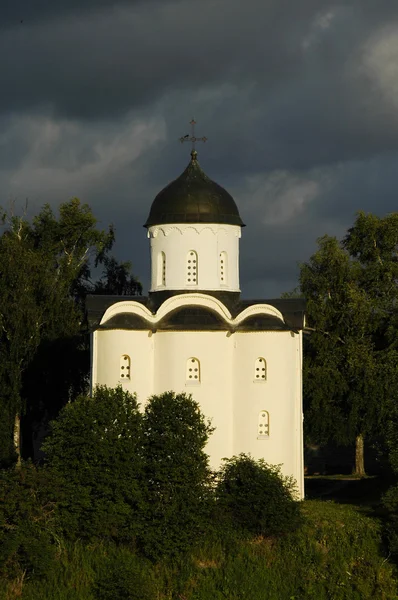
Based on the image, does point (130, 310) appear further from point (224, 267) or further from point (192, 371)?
point (224, 267)

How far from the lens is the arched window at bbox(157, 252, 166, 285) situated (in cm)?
3497

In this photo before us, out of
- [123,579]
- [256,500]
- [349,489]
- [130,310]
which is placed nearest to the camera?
[123,579]

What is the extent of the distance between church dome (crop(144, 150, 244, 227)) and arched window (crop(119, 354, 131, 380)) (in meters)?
3.65

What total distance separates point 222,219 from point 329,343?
7352mm

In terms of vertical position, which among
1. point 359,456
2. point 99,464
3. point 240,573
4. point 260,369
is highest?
point 260,369

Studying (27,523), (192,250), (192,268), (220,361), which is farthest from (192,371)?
(27,523)

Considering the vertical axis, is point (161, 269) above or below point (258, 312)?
above

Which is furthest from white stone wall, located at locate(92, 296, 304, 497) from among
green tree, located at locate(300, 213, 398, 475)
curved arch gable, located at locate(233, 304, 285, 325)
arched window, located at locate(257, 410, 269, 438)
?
green tree, located at locate(300, 213, 398, 475)

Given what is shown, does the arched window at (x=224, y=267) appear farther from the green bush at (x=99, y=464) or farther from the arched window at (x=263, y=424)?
the green bush at (x=99, y=464)

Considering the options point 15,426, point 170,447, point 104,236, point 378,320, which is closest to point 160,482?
point 170,447

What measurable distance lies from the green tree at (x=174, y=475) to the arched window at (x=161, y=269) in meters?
3.91

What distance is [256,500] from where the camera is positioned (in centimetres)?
3077

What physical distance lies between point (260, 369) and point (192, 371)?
1.67 meters

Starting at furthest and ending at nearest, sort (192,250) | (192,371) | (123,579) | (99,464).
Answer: (192,250)
(192,371)
(99,464)
(123,579)
